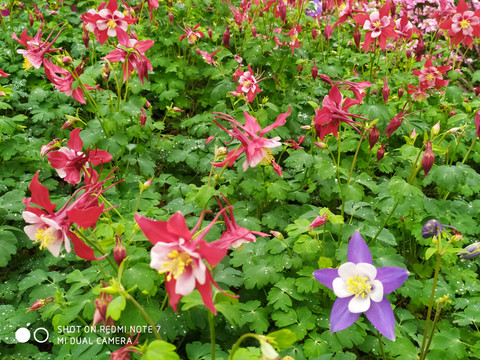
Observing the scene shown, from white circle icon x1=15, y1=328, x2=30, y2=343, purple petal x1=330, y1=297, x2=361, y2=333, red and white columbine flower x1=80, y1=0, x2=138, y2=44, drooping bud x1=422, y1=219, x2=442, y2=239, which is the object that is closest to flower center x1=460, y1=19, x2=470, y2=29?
drooping bud x1=422, y1=219, x2=442, y2=239

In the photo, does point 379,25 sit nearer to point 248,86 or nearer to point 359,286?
point 248,86

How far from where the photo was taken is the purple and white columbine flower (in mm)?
1195

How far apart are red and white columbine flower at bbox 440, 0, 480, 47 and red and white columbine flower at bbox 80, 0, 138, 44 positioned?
2.38m

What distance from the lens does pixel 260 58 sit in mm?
3211

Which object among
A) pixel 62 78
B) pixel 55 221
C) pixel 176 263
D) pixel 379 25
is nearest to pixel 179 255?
pixel 176 263

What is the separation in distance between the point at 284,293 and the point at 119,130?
1701 mm

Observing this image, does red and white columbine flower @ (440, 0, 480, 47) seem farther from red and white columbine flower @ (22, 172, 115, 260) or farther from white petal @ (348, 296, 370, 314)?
red and white columbine flower @ (22, 172, 115, 260)

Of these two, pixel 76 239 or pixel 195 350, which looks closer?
pixel 76 239

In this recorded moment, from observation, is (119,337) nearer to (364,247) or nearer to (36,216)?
(36,216)

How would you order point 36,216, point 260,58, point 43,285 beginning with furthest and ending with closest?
point 260,58 < point 43,285 < point 36,216

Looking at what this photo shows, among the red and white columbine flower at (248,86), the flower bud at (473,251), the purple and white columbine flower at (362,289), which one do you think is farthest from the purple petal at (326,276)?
the red and white columbine flower at (248,86)

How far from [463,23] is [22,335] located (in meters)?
3.50

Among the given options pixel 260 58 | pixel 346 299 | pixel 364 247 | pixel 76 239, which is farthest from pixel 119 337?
pixel 260 58

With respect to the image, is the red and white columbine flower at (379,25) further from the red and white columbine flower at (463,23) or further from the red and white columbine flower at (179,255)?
the red and white columbine flower at (179,255)
